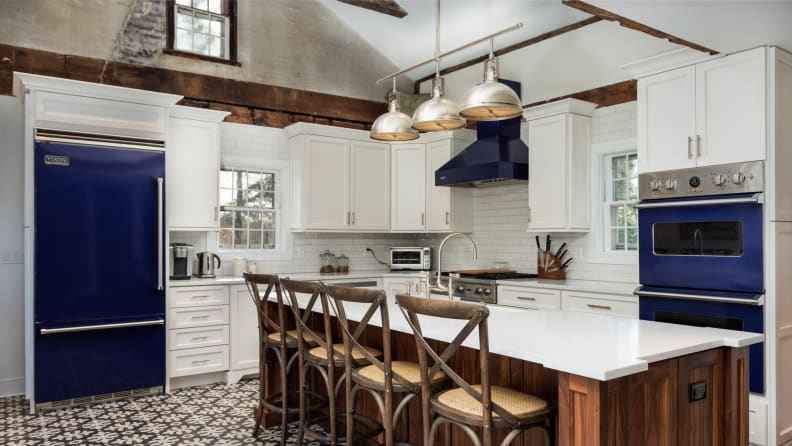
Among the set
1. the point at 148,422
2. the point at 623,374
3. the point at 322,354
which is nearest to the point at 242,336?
the point at 148,422

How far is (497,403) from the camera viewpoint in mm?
2182

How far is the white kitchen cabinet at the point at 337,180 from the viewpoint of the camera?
6.00 metres

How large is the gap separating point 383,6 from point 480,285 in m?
2.95

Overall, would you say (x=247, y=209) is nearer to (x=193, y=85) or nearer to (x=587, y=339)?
(x=193, y=85)

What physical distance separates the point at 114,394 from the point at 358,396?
7.52 ft

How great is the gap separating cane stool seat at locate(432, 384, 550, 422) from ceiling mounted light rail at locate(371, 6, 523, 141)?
1423 millimetres

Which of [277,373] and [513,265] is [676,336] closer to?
[277,373]

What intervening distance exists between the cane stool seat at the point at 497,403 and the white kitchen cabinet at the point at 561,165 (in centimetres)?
296

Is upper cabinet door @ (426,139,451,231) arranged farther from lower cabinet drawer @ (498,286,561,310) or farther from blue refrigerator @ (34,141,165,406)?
blue refrigerator @ (34,141,165,406)

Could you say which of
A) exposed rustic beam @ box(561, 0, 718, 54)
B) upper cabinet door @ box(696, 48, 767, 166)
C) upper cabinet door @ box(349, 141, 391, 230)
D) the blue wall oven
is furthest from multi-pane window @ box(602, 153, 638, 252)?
upper cabinet door @ box(349, 141, 391, 230)

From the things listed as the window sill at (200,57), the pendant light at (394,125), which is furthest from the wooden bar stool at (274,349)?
the window sill at (200,57)

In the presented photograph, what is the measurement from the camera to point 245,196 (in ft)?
20.0

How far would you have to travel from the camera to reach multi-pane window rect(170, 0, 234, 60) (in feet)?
18.8

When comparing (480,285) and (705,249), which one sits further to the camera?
(480,285)
